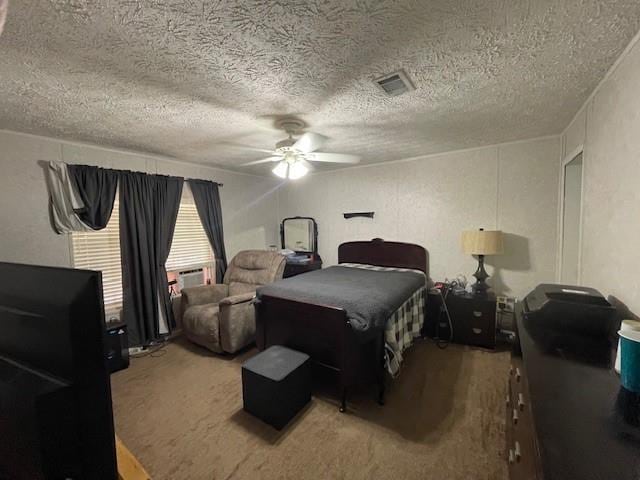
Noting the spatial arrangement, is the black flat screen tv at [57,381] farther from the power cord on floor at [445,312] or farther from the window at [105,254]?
the power cord on floor at [445,312]

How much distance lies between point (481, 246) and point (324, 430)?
2.41 m

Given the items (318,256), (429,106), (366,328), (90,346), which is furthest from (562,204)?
(90,346)

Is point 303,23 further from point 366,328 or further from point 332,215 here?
point 332,215

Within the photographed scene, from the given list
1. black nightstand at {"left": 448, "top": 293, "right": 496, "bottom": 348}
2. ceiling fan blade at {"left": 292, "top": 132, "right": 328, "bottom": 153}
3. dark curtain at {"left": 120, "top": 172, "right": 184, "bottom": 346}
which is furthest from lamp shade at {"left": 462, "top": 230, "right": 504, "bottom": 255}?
dark curtain at {"left": 120, "top": 172, "right": 184, "bottom": 346}

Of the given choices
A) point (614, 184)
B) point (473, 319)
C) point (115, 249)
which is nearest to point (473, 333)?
point (473, 319)

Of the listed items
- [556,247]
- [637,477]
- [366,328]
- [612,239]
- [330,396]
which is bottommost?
[330,396]

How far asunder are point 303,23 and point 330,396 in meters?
2.52

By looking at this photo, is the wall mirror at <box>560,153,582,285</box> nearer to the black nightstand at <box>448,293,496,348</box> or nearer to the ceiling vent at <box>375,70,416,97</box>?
the black nightstand at <box>448,293,496,348</box>

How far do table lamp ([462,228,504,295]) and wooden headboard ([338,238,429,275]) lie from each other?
64 cm

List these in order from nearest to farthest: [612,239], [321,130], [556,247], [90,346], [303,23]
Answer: [90,346], [303,23], [612,239], [321,130], [556,247]

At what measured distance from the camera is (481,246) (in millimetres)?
3006

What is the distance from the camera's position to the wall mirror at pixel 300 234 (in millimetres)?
4625

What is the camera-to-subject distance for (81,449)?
25.8 inches

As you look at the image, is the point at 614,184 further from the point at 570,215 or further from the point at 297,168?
the point at 297,168
